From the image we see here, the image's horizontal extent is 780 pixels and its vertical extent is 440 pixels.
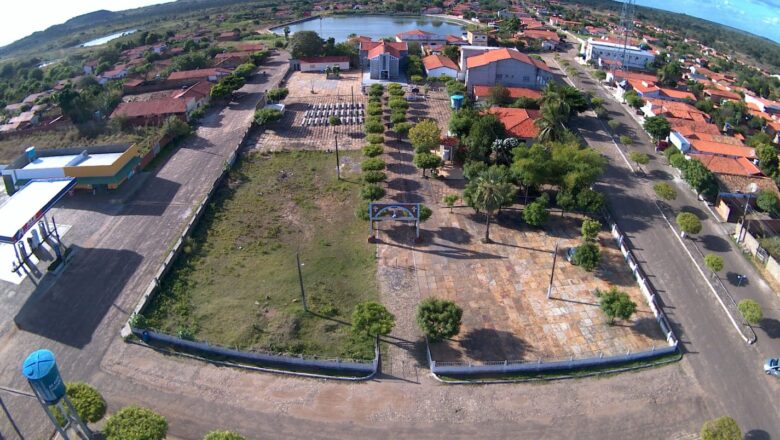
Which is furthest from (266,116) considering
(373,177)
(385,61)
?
(385,61)

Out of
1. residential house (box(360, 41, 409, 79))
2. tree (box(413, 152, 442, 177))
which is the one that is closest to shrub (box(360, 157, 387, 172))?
tree (box(413, 152, 442, 177))

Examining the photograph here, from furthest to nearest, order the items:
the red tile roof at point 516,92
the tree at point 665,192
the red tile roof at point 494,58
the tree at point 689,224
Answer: the red tile roof at point 494,58, the red tile roof at point 516,92, the tree at point 665,192, the tree at point 689,224

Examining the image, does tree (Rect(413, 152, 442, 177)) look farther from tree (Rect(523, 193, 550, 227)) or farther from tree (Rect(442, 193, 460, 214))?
tree (Rect(523, 193, 550, 227))

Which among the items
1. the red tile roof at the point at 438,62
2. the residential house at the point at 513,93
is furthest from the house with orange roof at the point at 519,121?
the red tile roof at the point at 438,62

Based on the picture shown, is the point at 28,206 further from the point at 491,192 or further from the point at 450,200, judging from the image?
the point at 491,192

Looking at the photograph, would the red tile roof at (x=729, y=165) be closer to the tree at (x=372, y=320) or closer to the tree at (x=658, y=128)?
the tree at (x=658, y=128)
